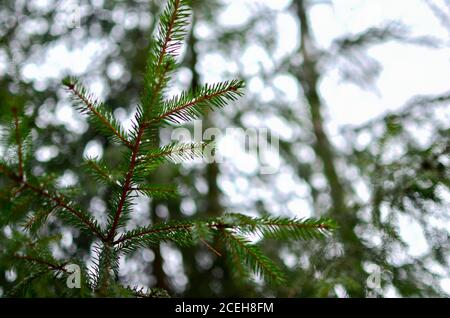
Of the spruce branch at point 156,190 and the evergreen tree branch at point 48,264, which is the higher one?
the spruce branch at point 156,190

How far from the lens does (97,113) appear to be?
1.60m

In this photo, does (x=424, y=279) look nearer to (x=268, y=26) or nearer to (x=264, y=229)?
(x=264, y=229)

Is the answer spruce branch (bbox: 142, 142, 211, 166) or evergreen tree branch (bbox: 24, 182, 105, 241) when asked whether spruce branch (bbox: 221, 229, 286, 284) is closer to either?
spruce branch (bbox: 142, 142, 211, 166)

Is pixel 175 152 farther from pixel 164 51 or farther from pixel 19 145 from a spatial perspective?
pixel 19 145

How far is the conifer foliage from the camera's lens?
151cm

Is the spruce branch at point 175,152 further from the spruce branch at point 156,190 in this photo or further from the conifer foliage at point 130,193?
the spruce branch at point 156,190

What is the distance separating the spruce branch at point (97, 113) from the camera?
5.09ft

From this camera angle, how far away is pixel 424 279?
9.14 ft

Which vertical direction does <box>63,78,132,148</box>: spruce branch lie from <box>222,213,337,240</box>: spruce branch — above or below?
above

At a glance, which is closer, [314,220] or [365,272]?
[314,220]

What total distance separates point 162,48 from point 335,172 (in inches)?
160

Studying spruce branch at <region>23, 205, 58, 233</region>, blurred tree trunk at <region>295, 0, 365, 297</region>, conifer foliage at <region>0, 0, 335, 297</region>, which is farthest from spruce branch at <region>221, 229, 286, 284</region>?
blurred tree trunk at <region>295, 0, 365, 297</region>

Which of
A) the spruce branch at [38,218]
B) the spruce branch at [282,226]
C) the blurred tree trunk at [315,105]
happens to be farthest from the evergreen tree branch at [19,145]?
the blurred tree trunk at [315,105]
